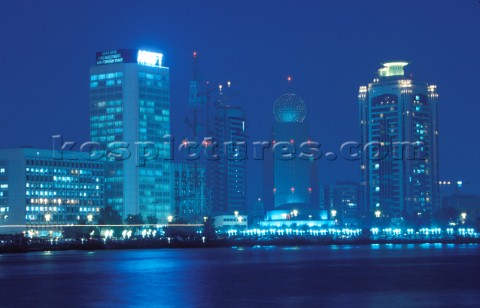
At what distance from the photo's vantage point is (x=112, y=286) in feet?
267

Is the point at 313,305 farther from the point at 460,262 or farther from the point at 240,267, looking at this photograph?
the point at 460,262

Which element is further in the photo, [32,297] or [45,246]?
[45,246]

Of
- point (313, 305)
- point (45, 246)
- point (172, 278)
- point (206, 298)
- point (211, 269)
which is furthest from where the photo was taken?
point (45, 246)

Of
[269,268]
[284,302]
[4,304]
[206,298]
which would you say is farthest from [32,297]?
[269,268]

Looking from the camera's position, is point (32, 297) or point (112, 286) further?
point (112, 286)

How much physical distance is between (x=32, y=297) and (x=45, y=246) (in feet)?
425

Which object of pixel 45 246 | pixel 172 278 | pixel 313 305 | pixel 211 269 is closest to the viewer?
pixel 313 305

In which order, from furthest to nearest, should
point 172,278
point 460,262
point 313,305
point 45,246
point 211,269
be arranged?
point 45,246
point 460,262
point 211,269
point 172,278
point 313,305

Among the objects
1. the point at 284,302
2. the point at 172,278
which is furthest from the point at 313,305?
the point at 172,278

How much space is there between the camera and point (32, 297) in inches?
2830

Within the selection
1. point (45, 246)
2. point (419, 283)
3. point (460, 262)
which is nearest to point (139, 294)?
point (419, 283)

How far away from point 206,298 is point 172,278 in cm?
2113

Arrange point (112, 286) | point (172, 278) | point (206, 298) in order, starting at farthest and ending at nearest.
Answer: point (172, 278) < point (112, 286) < point (206, 298)

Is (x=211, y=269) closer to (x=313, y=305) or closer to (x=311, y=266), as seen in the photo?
(x=311, y=266)
